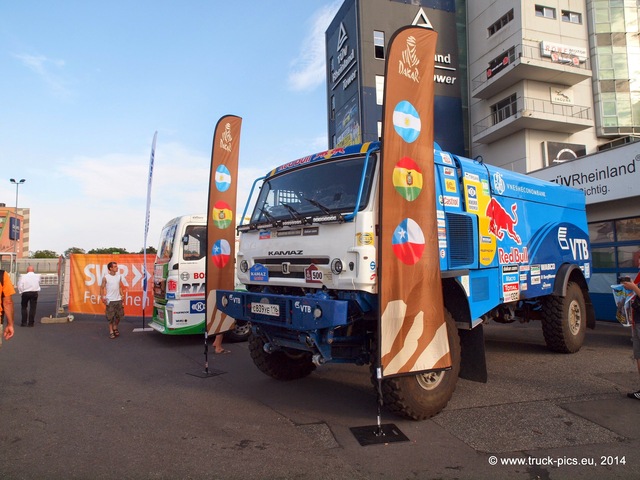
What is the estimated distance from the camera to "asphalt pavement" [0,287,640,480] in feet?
11.4

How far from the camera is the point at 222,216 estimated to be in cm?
690

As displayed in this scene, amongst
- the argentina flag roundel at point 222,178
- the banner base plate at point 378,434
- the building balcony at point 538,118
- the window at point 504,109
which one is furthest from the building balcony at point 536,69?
the banner base plate at point 378,434

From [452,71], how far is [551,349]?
95.9ft

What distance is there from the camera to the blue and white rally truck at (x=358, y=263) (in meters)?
4.24

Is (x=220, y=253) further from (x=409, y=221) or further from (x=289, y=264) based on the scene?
(x=409, y=221)

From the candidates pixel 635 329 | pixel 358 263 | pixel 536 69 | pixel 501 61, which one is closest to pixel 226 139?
pixel 358 263

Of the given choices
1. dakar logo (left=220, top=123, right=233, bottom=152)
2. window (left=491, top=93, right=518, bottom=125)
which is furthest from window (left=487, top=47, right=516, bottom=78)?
dakar logo (left=220, top=123, right=233, bottom=152)

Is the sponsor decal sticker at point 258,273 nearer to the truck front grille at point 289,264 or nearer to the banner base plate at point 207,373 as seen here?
the truck front grille at point 289,264

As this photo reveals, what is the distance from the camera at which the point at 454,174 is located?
5.19 metres

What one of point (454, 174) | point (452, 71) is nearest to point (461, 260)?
point (454, 174)

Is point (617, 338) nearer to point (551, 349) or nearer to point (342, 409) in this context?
point (551, 349)

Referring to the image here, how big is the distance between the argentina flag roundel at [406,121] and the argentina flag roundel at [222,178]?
11.7 feet

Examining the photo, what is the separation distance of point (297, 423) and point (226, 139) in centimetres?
451

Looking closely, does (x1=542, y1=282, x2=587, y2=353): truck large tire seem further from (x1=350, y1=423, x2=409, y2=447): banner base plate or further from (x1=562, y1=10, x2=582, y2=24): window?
(x1=562, y1=10, x2=582, y2=24): window
